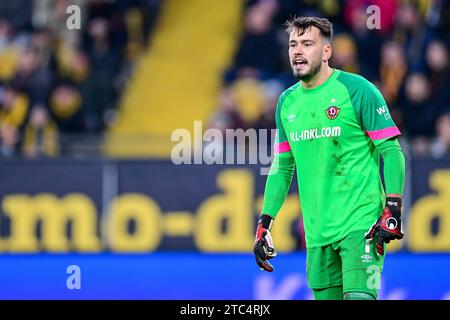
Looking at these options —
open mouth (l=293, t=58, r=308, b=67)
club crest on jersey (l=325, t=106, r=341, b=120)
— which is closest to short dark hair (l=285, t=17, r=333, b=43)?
open mouth (l=293, t=58, r=308, b=67)

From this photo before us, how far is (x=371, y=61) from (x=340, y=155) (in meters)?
7.11

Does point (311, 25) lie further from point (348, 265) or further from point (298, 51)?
point (348, 265)

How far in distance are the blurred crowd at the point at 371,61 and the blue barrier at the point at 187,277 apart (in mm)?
2248

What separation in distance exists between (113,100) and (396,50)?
3.93 meters

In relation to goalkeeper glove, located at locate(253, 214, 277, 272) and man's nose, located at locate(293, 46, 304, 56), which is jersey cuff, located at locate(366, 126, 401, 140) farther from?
goalkeeper glove, located at locate(253, 214, 277, 272)

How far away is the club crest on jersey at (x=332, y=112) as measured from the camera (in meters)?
7.57

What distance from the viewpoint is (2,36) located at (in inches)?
640

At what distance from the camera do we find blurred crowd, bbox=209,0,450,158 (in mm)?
13797

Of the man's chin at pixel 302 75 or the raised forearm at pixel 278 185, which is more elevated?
the man's chin at pixel 302 75
